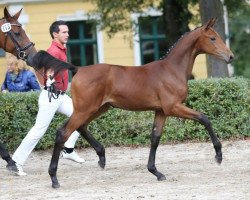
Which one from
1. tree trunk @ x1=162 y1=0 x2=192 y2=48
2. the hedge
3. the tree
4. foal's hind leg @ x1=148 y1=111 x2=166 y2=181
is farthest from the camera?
the tree

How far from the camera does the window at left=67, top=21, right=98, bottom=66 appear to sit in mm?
24516

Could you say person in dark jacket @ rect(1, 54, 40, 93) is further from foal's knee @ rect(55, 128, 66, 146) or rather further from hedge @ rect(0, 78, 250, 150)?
foal's knee @ rect(55, 128, 66, 146)

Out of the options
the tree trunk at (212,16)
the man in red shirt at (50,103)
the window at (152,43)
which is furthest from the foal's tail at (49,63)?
the window at (152,43)

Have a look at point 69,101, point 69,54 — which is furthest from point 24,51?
point 69,54

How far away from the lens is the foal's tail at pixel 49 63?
9.89m

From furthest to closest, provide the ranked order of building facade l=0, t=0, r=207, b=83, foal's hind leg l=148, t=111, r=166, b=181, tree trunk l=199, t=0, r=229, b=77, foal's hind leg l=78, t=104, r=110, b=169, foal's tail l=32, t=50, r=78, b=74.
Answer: building facade l=0, t=0, r=207, b=83
tree trunk l=199, t=0, r=229, b=77
foal's hind leg l=78, t=104, r=110, b=169
foal's hind leg l=148, t=111, r=166, b=181
foal's tail l=32, t=50, r=78, b=74

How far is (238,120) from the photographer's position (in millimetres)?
12953

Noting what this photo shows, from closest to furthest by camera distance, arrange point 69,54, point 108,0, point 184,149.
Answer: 1. point 184,149
2. point 108,0
3. point 69,54

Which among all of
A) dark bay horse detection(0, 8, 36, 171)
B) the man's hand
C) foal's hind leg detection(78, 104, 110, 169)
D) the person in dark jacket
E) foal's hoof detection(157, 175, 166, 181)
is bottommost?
foal's hoof detection(157, 175, 166, 181)

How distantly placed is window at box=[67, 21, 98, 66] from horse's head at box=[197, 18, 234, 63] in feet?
47.4

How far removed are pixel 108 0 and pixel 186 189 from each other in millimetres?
8759

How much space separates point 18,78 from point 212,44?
4.27 meters

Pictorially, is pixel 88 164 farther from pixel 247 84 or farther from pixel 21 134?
pixel 247 84

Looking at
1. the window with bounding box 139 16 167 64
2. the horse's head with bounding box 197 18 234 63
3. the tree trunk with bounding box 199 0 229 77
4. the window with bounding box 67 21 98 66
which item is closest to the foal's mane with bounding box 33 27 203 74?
the horse's head with bounding box 197 18 234 63
